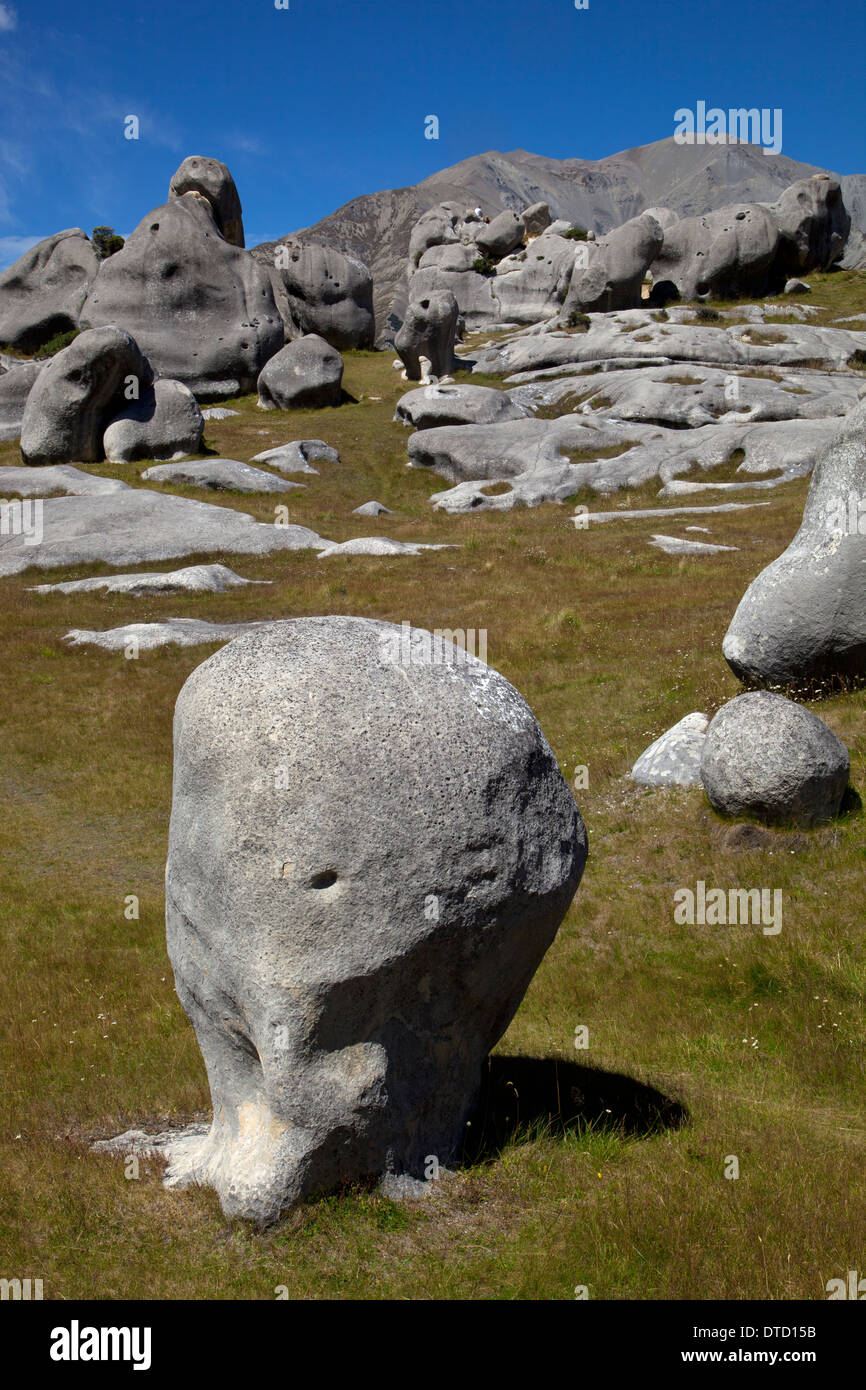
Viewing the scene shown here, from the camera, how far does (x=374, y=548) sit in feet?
96.0

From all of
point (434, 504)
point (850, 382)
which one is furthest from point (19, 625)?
point (850, 382)

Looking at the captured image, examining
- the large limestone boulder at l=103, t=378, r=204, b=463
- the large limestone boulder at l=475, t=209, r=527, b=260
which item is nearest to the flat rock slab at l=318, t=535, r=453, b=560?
the large limestone boulder at l=103, t=378, r=204, b=463

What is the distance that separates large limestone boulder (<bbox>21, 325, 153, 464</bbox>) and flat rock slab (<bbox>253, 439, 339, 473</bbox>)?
6005mm

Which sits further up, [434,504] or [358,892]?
[434,504]

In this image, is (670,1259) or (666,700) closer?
(670,1259)

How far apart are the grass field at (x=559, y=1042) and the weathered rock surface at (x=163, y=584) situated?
4116 millimetres

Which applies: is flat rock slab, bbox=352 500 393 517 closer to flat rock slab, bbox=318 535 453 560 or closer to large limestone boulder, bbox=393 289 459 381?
flat rock slab, bbox=318 535 453 560

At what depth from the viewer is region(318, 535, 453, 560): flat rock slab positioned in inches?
1147

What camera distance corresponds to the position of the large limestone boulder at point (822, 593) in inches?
523

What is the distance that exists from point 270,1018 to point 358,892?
0.77m

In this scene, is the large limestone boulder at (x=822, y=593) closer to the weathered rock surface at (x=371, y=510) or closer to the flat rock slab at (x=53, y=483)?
the weathered rock surface at (x=371, y=510)

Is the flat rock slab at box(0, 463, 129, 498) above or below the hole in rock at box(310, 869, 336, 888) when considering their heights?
above

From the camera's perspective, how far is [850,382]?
4472 cm
